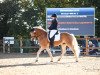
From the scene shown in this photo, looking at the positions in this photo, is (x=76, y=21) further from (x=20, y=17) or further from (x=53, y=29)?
(x=53, y=29)

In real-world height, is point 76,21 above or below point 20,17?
below

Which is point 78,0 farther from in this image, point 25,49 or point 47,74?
point 47,74

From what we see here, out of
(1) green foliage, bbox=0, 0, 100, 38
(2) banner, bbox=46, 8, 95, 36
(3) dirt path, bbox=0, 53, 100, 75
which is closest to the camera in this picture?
(3) dirt path, bbox=0, 53, 100, 75

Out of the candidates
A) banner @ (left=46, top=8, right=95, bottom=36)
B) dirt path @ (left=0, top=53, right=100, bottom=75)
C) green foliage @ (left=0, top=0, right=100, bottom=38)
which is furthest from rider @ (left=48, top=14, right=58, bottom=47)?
green foliage @ (left=0, top=0, right=100, bottom=38)

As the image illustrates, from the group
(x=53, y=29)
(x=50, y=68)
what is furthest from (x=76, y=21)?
(x=50, y=68)

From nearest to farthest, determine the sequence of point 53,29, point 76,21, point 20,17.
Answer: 1. point 53,29
2. point 76,21
3. point 20,17

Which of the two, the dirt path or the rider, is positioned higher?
the rider

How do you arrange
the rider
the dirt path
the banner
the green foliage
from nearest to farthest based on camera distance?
the dirt path → the rider → the banner → the green foliage

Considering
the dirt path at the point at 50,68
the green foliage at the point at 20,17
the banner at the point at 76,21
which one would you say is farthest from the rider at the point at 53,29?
the green foliage at the point at 20,17

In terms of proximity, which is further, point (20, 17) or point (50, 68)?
point (20, 17)

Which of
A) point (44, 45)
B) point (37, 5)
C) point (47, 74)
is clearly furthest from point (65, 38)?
point (37, 5)

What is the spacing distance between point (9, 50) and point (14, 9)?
16.7 ft

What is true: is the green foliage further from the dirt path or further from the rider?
the dirt path

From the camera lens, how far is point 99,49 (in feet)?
81.5
